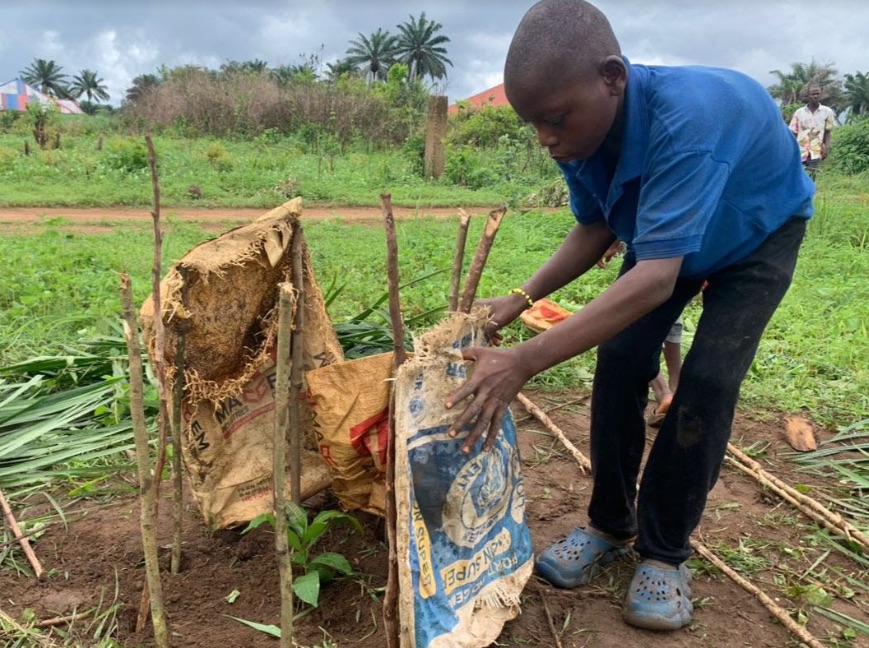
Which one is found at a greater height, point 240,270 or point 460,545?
point 240,270

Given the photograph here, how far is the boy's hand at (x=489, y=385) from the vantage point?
1.50 metres

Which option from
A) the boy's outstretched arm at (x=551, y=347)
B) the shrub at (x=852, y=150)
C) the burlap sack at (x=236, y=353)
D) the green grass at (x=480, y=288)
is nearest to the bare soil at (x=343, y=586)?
the burlap sack at (x=236, y=353)

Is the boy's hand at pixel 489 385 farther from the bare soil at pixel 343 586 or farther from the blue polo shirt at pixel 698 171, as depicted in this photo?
the bare soil at pixel 343 586

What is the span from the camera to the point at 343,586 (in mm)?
2008

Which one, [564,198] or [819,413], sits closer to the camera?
[819,413]

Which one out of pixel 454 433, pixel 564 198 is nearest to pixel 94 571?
pixel 454 433

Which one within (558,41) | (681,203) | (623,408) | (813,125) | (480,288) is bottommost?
(480,288)

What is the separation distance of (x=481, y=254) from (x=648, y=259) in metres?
0.38

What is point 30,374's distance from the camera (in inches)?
123

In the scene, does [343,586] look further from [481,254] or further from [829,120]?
[829,120]

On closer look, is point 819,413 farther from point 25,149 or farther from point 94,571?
point 25,149

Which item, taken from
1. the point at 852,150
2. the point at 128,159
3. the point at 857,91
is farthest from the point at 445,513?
the point at 857,91

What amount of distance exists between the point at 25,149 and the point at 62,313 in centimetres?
1031

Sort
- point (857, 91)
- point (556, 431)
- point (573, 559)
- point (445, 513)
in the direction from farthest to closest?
point (857, 91) → point (556, 431) → point (573, 559) → point (445, 513)
